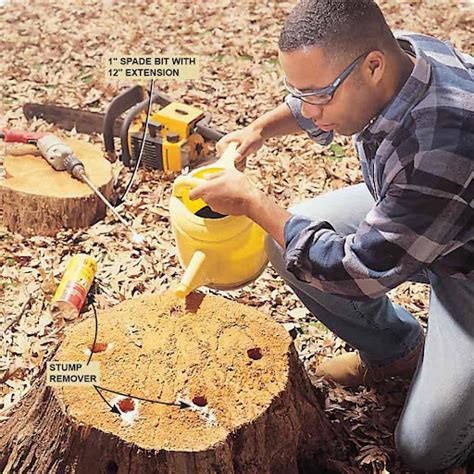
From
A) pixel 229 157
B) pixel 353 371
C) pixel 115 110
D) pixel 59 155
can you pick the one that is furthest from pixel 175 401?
pixel 115 110

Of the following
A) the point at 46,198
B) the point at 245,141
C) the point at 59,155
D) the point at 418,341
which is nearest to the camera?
the point at 245,141

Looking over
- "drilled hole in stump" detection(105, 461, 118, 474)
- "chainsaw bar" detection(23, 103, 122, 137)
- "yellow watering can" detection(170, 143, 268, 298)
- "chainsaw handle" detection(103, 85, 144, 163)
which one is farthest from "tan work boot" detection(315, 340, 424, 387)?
"chainsaw bar" detection(23, 103, 122, 137)

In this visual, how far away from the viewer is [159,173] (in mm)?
2908

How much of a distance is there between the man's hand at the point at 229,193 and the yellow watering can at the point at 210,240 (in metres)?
0.04

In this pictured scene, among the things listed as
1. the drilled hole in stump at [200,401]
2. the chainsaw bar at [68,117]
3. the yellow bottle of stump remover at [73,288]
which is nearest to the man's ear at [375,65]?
the drilled hole in stump at [200,401]

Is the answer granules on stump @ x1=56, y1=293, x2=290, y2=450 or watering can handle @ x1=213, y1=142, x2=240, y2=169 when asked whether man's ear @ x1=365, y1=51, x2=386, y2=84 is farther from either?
granules on stump @ x1=56, y1=293, x2=290, y2=450

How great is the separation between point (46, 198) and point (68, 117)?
2.47 ft

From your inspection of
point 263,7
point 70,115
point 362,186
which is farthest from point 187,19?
point 362,186

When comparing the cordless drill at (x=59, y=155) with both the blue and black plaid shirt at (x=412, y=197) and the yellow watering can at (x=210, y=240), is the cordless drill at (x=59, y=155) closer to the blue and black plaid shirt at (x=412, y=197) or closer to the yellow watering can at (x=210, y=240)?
the yellow watering can at (x=210, y=240)

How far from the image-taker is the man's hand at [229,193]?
1575 millimetres

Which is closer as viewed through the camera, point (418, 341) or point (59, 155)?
point (418, 341)

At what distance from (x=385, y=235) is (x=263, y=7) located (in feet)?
10.3

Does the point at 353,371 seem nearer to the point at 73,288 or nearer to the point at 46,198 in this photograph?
the point at 73,288

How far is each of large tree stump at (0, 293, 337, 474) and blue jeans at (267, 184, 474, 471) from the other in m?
0.22
